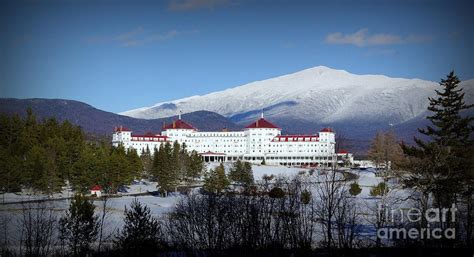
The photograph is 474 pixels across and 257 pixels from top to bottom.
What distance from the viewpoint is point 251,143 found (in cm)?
9594

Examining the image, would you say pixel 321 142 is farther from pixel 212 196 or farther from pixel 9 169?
pixel 212 196

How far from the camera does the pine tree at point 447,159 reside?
1941 cm

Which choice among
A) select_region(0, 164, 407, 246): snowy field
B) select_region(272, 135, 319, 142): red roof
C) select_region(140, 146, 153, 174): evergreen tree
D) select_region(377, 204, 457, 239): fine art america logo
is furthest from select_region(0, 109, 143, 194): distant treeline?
select_region(272, 135, 319, 142): red roof

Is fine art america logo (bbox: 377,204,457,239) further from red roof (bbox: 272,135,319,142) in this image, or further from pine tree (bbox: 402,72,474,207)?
red roof (bbox: 272,135,319,142)

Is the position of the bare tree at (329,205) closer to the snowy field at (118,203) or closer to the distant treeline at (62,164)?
the snowy field at (118,203)

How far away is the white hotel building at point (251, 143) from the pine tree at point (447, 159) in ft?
210

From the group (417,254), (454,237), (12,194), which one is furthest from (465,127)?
(12,194)

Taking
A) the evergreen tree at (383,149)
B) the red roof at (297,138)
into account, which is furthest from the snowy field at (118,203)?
Answer: the red roof at (297,138)

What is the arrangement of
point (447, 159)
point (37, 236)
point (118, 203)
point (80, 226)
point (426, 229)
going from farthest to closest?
point (118, 203) → point (447, 159) → point (80, 226) → point (426, 229) → point (37, 236)

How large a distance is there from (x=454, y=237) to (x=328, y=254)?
4.36 metres

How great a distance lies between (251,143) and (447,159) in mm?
75205

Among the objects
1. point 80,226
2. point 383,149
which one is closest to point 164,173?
point 383,149

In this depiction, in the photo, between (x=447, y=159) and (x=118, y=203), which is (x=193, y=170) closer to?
(x=118, y=203)

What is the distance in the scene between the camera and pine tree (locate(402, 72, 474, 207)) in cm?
1941
